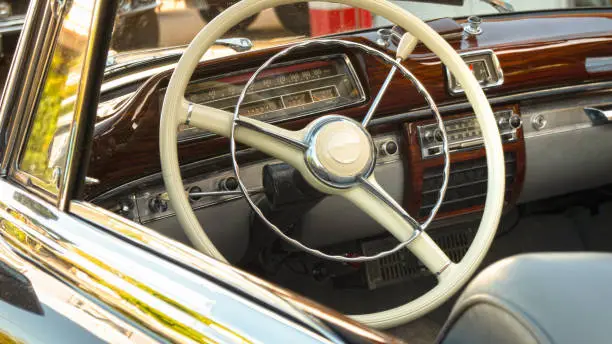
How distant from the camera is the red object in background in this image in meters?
2.31

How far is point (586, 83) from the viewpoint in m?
2.61

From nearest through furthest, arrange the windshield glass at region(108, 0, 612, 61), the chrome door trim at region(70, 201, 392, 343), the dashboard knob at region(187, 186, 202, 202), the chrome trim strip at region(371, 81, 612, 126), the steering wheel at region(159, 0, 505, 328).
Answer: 1. the chrome door trim at region(70, 201, 392, 343)
2. the steering wheel at region(159, 0, 505, 328)
3. the dashboard knob at region(187, 186, 202, 202)
4. the windshield glass at region(108, 0, 612, 61)
5. the chrome trim strip at region(371, 81, 612, 126)

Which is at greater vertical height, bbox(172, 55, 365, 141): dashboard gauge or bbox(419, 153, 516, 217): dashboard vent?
bbox(172, 55, 365, 141): dashboard gauge

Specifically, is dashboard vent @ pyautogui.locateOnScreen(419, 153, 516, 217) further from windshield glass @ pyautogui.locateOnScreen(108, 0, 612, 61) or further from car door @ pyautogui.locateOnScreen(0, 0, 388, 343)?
car door @ pyautogui.locateOnScreen(0, 0, 388, 343)

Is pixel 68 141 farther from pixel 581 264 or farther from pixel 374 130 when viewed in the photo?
pixel 374 130

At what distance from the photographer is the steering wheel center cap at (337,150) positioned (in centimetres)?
171

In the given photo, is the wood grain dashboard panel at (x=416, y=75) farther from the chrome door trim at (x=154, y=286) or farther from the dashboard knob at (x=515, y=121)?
the chrome door trim at (x=154, y=286)

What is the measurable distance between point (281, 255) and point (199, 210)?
276mm

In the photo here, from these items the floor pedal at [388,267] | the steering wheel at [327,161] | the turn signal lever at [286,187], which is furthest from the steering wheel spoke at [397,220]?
the floor pedal at [388,267]

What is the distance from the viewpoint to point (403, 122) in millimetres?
2369

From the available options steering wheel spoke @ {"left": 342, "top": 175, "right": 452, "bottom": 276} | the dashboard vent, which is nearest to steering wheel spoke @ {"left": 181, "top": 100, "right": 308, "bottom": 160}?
steering wheel spoke @ {"left": 342, "top": 175, "right": 452, "bottom": 276}

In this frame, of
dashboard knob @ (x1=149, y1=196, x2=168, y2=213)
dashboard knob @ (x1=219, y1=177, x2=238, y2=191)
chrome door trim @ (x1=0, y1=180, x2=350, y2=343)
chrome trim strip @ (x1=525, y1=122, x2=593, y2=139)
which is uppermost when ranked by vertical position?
chrome door trim @ (x1=0, y1=180, x2=350, y2=343)

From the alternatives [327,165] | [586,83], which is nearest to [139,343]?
[327,165]

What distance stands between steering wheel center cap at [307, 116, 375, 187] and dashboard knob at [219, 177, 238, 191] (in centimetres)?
45
